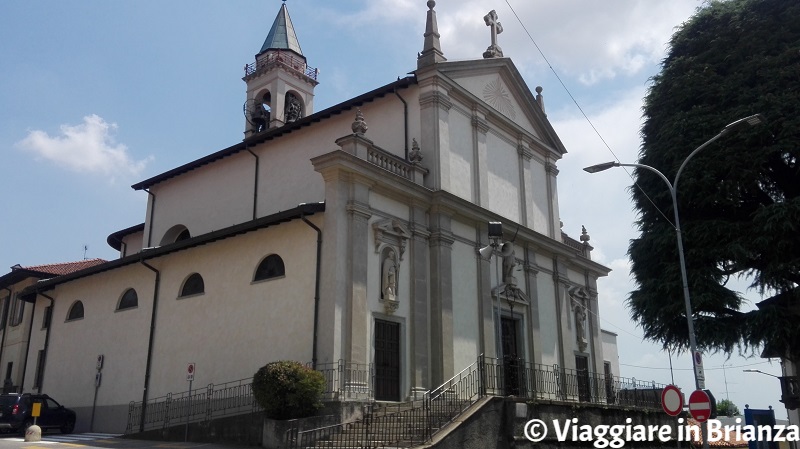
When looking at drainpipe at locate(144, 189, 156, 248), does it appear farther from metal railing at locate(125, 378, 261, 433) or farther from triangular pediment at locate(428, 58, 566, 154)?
triangular pediment at locate(428, 58, 566, 154)

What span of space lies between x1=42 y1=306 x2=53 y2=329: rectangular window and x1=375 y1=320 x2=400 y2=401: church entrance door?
16406mm

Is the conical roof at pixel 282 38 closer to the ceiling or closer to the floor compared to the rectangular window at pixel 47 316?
closer to the ceiling

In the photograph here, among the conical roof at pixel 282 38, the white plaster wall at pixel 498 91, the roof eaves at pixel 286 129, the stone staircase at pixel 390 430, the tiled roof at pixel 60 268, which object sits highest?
the conical roof at pixel 282 38

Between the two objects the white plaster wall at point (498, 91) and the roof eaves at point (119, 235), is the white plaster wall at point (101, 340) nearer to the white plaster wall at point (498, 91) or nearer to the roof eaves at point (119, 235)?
the roof eaves at point (119, 235)

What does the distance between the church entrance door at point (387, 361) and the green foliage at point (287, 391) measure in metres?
2.91

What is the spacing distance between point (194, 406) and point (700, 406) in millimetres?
13758

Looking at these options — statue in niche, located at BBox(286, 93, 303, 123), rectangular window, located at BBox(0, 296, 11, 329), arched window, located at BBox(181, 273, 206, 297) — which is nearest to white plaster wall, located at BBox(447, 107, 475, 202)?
arched window, located at BBox(181, 273, 206, 297)

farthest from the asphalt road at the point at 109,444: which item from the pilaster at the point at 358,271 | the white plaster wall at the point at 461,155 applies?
the white plaster wall at the point at 461,155

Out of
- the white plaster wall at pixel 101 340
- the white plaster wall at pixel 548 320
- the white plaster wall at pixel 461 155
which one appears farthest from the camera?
the white plaster wall at pixel 548 320

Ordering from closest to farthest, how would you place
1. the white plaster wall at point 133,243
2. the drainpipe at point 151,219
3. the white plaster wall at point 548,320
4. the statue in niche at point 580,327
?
1. the white plaster wall at point 548,320
2. the statue in niche at point 580,327
3. the drainpipe at point 151,219
4. the white plaster wall at point 133,243

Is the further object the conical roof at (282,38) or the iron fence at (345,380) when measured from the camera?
the conical roof at (282,38)

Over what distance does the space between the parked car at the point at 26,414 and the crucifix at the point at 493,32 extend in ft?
65.7

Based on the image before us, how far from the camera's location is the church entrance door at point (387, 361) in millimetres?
18547

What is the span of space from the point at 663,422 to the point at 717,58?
13.5 meters
